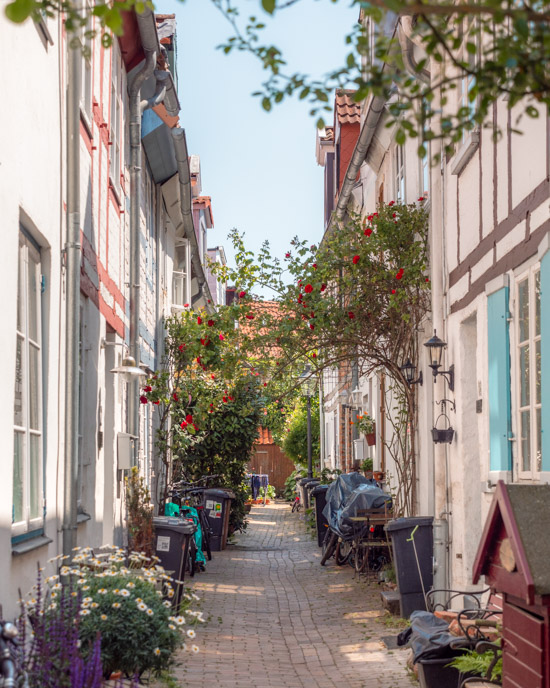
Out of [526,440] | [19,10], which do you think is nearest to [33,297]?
[526,440]

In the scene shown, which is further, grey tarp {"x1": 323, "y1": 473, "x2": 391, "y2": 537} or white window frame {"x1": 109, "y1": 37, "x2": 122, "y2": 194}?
grey tarp {"x1": 323, "y1": 473, "x2": 391, "y2": 537}

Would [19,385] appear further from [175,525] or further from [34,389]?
[175,525]

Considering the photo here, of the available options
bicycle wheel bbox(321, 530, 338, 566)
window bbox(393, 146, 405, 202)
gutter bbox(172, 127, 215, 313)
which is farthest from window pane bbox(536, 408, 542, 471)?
bicycle wheel bbox(321, 530, 338, 566)

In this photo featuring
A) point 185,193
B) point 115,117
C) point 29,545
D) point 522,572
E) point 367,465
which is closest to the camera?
point 522,572

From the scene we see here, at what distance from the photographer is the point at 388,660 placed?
25.2ft

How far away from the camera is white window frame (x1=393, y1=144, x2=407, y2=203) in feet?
42.0

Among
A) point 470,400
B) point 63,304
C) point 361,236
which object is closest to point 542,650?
point 63,304

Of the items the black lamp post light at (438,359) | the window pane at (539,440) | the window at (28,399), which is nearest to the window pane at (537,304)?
the window pane at (539,440)

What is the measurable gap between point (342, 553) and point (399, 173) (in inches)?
220

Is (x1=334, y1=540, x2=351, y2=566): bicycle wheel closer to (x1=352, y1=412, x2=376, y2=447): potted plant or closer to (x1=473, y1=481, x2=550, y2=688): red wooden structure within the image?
(x1=352, y1=412, x2=376, y2=447): potted plant

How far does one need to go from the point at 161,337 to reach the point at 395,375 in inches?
174

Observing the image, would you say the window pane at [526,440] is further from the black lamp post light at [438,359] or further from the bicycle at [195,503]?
the bicycle at [195,503]

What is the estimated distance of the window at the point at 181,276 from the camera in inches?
720

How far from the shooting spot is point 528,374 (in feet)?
21.3
